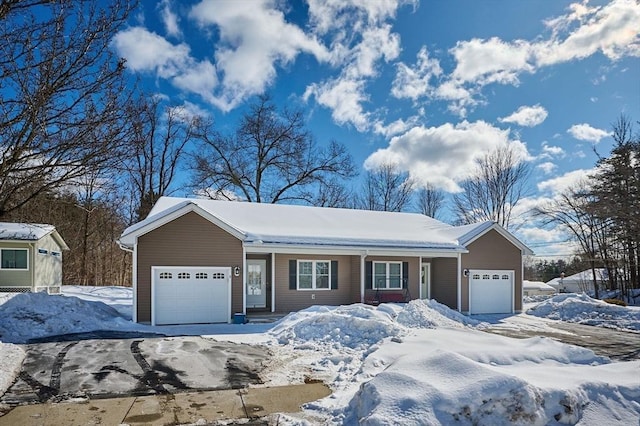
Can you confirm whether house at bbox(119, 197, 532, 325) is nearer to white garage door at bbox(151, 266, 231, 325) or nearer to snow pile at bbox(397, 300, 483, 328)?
white garage door at bbox(151, 266, 231, 325)

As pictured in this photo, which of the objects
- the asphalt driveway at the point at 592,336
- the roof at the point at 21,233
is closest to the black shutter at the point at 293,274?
the asphalt driveway at the point at 592,336

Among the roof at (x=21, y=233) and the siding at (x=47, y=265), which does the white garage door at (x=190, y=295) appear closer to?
the roof at (x=21, y=233)

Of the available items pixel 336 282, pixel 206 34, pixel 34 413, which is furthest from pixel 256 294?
pixel 34 413

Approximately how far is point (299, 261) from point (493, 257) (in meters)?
9.02

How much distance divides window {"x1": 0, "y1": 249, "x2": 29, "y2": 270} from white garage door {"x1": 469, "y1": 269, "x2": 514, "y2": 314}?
21.4 metres

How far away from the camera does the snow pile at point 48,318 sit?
11789 millimetres

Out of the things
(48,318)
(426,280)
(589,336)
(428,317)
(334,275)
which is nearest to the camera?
(48,318)

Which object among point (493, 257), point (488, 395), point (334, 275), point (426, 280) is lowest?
point (426, 280)

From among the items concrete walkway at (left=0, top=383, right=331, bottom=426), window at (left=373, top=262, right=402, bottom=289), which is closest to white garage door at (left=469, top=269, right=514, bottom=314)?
window at (left=373, top=262, right=402, bottom=289)

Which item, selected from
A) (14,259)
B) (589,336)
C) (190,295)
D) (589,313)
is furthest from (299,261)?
(14,259)

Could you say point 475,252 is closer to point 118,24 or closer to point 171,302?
point 171,302

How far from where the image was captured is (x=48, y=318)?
503 inches

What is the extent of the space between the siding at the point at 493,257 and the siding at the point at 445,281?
0.39 m

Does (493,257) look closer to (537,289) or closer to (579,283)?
(537,289)
